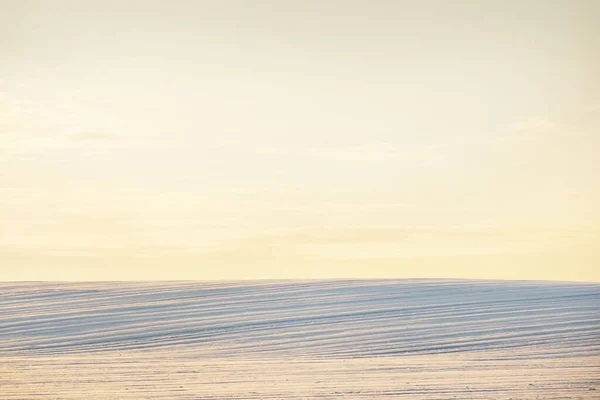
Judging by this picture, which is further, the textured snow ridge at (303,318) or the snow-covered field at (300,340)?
the textured snow ridge at (303,318)

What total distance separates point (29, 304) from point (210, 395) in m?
5.92

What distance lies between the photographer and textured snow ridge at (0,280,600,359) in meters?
8.62

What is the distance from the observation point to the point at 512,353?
8086mm

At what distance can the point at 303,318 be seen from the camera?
32.1ft

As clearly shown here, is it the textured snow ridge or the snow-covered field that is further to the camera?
the textured snow ridge

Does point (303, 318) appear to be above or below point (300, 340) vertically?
above

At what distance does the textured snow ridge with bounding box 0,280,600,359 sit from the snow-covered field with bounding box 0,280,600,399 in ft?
0.08

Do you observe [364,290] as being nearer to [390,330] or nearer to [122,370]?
[390,330]

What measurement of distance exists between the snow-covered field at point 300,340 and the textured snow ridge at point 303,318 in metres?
0.02

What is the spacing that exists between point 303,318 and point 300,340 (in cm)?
93

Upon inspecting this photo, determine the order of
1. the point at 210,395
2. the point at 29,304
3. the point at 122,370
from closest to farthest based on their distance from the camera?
the point at 210,395 < the point at 122,370 < the point at 29,304

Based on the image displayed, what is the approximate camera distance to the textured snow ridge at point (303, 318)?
8625mm

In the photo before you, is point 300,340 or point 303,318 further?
point 303,318

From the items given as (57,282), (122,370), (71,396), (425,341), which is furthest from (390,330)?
(57,282)
